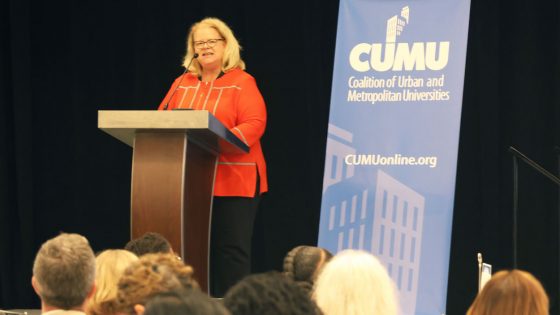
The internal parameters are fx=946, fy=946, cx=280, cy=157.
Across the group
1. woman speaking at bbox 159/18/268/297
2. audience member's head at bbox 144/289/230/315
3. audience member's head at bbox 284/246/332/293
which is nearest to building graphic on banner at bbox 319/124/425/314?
woman speaking at bbox 159/18/268/297

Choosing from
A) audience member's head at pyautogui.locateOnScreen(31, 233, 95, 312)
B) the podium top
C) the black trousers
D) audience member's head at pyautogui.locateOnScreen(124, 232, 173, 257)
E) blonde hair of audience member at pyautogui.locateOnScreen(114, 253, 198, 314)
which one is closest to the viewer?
blonde hair of audience member at pyautogui.locateOnScreen(114, 253, 198, 314)

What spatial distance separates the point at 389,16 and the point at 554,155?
1547 mm

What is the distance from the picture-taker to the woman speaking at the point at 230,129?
441 centimetres

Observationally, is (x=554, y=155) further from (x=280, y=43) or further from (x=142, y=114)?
(x=142, y=114)

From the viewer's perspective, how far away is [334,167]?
5.15 metres

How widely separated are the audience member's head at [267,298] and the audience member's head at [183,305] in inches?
13.7

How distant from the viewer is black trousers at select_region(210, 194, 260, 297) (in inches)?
173

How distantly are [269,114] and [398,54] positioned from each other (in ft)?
4.90

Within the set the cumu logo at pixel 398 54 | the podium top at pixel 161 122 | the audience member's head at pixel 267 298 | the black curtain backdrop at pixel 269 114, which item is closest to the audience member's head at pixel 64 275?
the audience member's head at pixel 267 298

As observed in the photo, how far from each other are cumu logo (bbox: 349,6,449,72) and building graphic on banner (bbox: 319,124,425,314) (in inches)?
15.8

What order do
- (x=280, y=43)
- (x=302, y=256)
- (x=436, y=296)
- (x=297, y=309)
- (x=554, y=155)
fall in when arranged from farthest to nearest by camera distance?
1. (x=280, y=43)
2. (x=554, y=155)
3. (x=436, y=296)
4. (x=302, y=256)
5. (x=297, y=309)

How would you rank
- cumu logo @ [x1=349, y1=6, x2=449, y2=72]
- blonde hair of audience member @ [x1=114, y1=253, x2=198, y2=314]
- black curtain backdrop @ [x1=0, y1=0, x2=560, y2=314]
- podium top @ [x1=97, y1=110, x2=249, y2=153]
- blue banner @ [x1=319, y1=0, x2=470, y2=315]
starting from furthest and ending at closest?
black curtain backdrop @ [x1=0, y1=0, x2=560, y2=314] < cumu logo @ [x1=349, y1=6, x2=449, y2=72] < blue banner @ [x1=319, y1=0, x2=470, y2=315] < podium top @ [x1=97, y1=110, x2=249, y2=153] < blonde hair of audience member @ [x1=114, y1=253, x2=198, y2=314]

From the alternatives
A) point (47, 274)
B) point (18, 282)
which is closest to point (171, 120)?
point (47, 274)

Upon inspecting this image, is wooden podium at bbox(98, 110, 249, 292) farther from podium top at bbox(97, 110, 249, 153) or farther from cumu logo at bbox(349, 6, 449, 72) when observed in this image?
cumu logo at bbox(349, 6, 449, 72)
